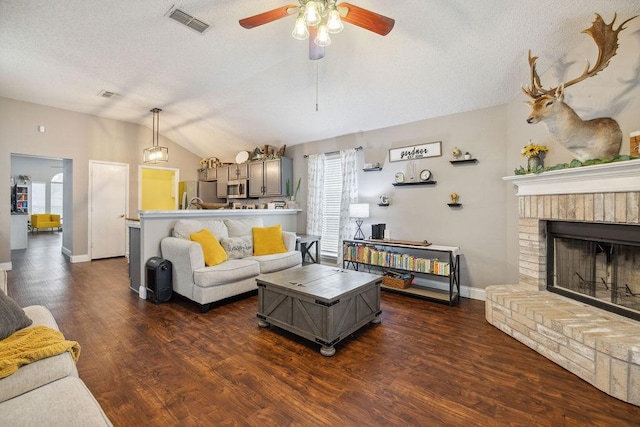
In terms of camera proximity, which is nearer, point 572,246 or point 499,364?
point 499,364

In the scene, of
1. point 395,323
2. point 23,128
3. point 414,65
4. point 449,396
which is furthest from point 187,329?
point 23,128

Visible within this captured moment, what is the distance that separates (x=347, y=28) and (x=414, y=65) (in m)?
0.87

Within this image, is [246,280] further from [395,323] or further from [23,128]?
[23,128]

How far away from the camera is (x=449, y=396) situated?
1840 millimetres

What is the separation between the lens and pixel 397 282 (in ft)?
13.0

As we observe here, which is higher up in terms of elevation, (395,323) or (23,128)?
(23,128)

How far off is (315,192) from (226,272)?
8.19 feet

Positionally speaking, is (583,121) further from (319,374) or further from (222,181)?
(222,181)

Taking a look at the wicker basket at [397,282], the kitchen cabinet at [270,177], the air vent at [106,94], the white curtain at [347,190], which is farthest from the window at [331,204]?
the air vent at [106,94]

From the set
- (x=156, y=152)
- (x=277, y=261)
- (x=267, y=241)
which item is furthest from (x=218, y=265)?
(x=156, y=152)

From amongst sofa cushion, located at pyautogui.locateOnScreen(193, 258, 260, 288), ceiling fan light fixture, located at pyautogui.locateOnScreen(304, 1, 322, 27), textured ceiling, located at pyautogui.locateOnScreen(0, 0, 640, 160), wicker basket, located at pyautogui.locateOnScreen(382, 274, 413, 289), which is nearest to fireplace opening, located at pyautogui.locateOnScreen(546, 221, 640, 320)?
wicker basket, located at pyautogui.locateOnScreen(382, 274, 413, 289)

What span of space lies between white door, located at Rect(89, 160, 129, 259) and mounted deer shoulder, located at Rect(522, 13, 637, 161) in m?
7.58

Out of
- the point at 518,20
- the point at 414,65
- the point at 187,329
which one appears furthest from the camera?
the point at 414,65

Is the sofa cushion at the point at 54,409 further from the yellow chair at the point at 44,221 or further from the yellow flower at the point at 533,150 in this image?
the yellow chair at the point at 44,221
